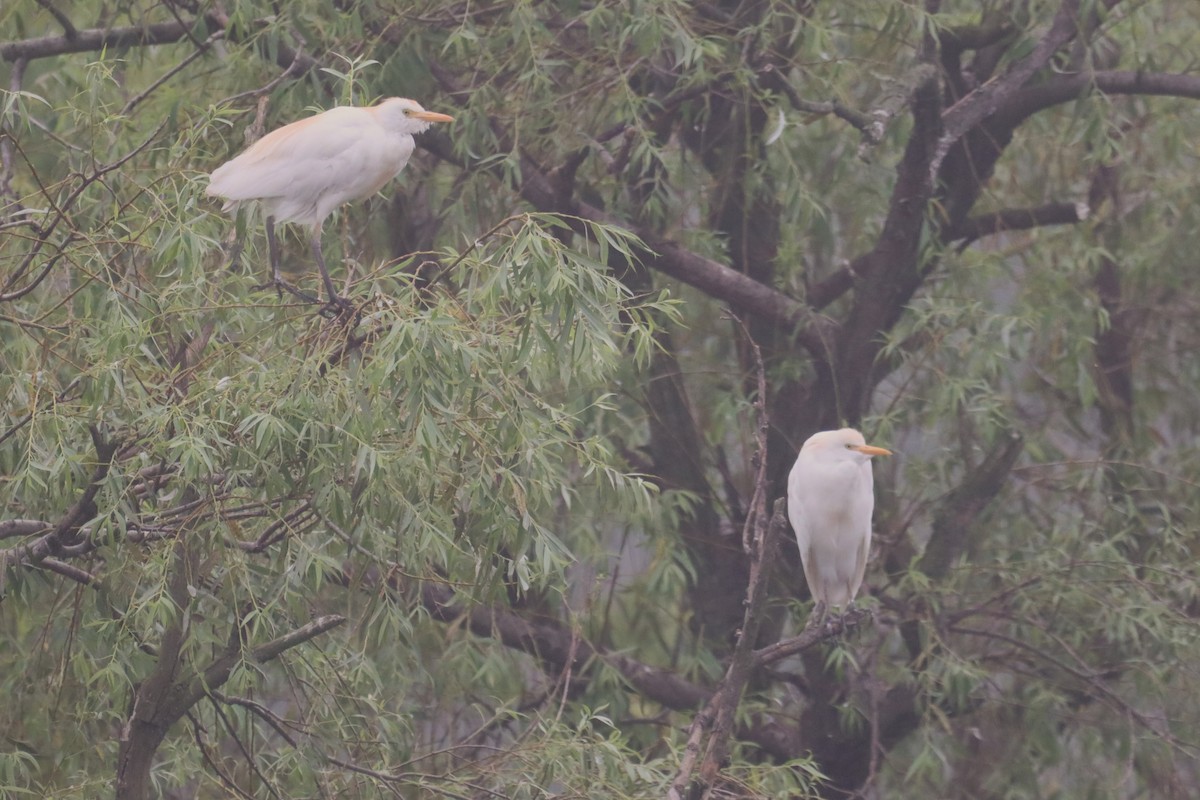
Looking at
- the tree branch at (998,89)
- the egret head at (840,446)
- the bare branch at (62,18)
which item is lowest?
the egret head at (840,446)

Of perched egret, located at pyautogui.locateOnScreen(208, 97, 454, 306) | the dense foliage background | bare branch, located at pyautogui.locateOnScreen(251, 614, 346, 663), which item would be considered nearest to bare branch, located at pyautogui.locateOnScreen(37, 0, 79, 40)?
the dense foliage background

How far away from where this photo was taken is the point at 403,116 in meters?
2.89

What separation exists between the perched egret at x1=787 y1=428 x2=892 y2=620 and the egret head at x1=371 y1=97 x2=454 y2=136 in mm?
1140

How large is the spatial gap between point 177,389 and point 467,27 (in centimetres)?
154

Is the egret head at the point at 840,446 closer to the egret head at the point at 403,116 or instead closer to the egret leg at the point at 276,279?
the egret head at the point at 403,116

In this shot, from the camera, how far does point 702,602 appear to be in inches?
179

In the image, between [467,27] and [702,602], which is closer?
[467,27]

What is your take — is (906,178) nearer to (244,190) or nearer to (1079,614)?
(1079,614)

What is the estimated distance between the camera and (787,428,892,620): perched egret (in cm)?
341

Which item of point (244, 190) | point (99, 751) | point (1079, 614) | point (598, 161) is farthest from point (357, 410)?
point (1079, 614)

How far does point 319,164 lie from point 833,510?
56.4 inches

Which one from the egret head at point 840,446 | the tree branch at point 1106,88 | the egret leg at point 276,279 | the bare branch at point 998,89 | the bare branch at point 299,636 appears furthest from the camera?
the tree branch at point 1106,88

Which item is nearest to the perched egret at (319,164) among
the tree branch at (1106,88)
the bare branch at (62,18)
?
the bare branch at (62,18)

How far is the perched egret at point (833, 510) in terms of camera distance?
134 inches
